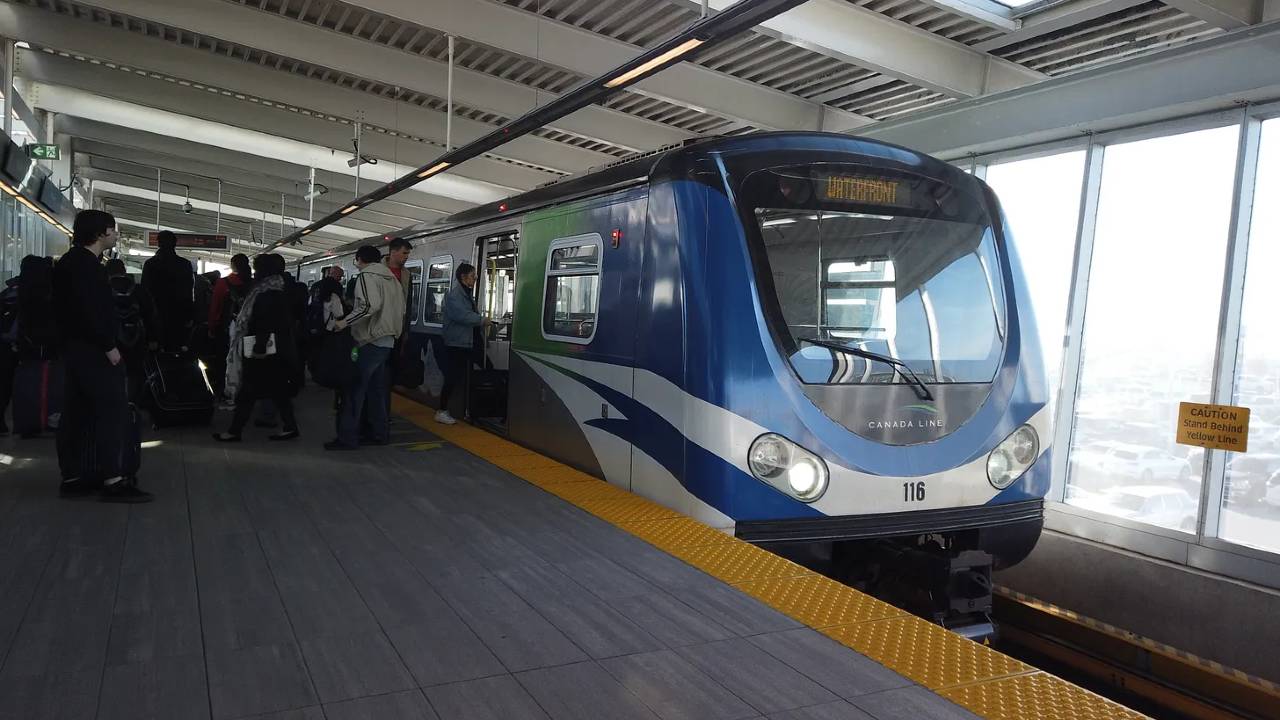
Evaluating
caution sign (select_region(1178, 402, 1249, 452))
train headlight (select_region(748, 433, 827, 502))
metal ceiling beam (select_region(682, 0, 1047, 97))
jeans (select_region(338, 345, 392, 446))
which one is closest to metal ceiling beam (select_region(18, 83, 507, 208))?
jeans (select_region(338, 345, 392, 446))

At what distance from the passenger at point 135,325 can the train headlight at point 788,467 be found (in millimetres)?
4002

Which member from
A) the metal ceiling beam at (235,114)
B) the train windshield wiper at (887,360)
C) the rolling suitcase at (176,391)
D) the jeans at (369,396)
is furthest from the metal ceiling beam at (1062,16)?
the metal ceiling beam at (235,114)

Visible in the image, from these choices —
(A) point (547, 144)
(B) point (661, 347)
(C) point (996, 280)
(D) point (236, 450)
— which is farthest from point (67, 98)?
(C) point (996, 280)

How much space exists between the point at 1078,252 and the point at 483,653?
693 cm

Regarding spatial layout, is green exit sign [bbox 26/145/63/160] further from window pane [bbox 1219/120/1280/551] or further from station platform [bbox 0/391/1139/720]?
window pane [bbox 1219/120/1280/551]

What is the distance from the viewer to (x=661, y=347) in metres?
4.73

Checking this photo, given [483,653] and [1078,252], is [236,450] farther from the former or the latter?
[1078,252]

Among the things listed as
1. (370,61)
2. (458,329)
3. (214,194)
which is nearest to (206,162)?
(214,194)

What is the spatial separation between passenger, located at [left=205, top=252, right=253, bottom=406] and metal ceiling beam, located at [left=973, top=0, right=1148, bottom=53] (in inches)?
294

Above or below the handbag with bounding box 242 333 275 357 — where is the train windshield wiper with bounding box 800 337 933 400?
above

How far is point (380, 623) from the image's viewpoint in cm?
324

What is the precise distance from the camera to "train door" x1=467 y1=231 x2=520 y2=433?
7.65 meters

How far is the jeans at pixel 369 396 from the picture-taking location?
6891 millimetres

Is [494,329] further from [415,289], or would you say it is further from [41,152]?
[41,152]
